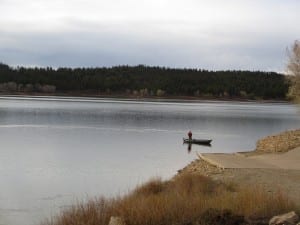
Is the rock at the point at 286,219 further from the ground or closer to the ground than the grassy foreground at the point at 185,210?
further from the ground

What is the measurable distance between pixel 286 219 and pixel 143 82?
488 ft

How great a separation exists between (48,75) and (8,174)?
147 metres

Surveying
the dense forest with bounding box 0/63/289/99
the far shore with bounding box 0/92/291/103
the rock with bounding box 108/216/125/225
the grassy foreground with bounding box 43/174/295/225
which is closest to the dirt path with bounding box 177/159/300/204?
the grassy foreground with bounding box 43/174/295/225

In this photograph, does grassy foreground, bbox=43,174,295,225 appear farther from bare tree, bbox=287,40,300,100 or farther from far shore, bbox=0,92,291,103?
far shore, bbox=0,92,291,103

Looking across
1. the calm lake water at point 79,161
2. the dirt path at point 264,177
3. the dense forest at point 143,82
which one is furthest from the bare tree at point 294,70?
the dense forest at point 143,82

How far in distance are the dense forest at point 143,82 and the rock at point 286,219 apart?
13706cm

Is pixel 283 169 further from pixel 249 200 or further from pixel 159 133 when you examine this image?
pixel 159 133

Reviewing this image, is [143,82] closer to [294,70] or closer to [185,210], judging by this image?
[294,70]

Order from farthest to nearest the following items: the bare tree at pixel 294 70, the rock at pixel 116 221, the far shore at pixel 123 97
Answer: the far shore at pixel 123 97 < the bare tree at pixel 294 70 < the rock at pixel 116 221

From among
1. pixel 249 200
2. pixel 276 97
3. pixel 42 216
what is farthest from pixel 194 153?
pixel 276 97

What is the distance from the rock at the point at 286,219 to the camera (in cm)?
945

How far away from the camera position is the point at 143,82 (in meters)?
158

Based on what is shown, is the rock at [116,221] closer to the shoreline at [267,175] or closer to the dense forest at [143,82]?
the shoreline at [267,175]

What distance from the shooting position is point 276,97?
144 m
